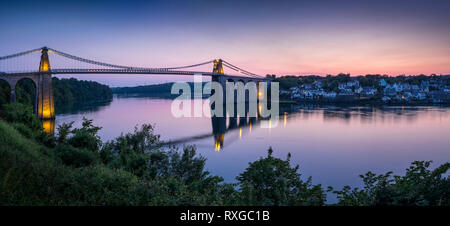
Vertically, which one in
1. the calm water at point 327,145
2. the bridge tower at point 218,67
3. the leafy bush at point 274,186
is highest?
the bridge tower at point 218,67

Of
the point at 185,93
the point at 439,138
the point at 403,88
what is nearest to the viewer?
the point at 439,138

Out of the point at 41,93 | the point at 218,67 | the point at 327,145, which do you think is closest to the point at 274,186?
the point at 327,145

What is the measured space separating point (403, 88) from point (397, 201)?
308ft

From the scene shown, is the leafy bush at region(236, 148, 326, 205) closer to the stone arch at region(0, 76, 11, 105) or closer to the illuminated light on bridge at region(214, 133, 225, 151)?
the illuminated light on bridge at region(214, 133, 225, 151)

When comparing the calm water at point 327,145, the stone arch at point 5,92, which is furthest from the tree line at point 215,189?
the stone arch at point 5,92

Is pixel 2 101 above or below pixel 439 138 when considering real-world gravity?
above

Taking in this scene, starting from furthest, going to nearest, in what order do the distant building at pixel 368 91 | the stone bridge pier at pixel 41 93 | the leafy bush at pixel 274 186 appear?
1. the distant building at pixel 368 91
2. the stone bridge pier at pixel 41 93
3. the leafy bush at pixel 274 186

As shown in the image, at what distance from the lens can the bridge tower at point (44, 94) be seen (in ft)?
104

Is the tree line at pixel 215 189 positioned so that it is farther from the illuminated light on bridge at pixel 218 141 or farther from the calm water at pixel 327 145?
the illuminated light on bridge at pixel 218 141

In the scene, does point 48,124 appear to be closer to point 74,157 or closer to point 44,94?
point 44,94

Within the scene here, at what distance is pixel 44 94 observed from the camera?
107 ft
